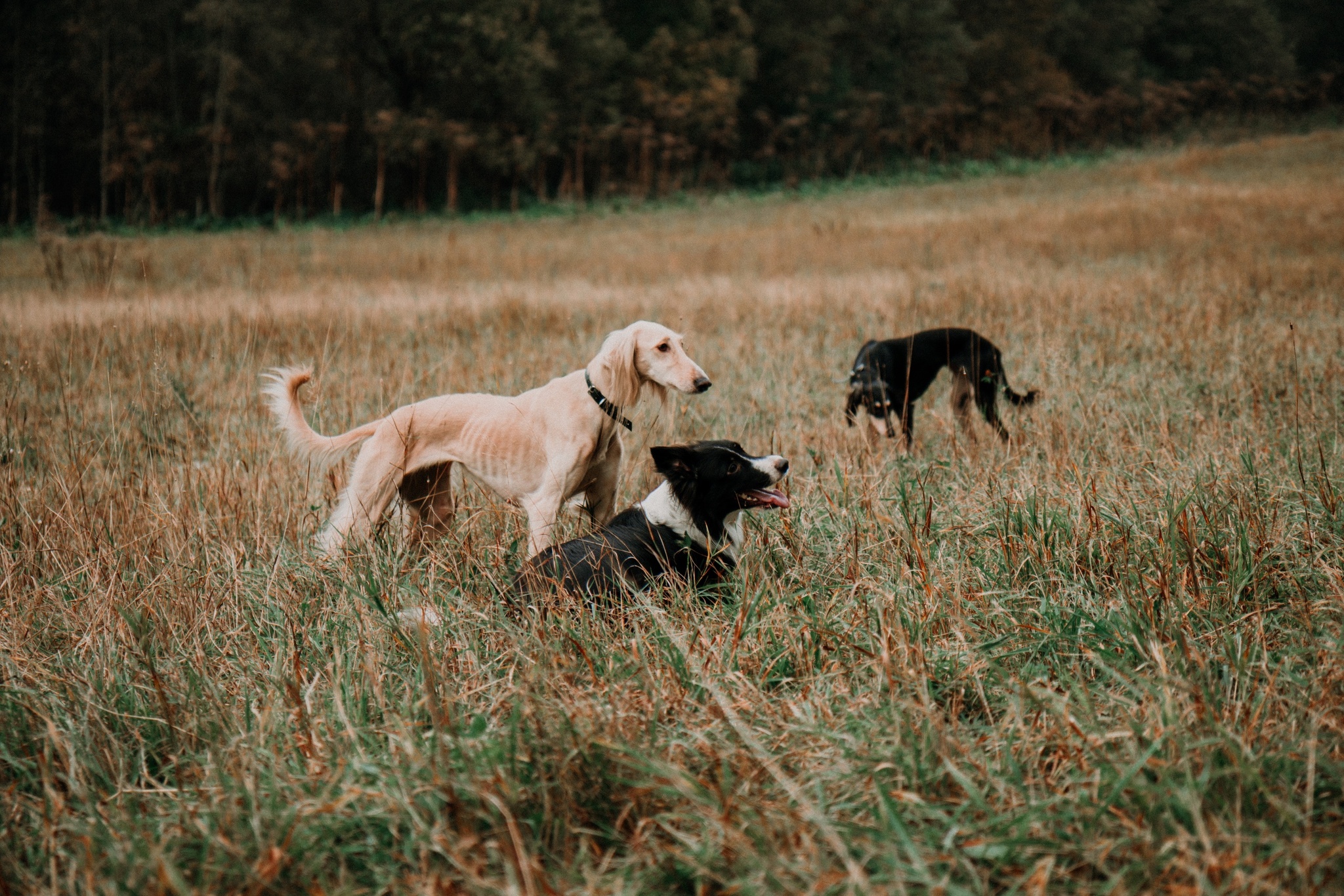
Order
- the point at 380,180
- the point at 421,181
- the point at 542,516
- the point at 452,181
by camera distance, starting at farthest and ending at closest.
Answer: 1. the point at 421,181
2. the point at 452,181
3. the point at 380,180
4. the point at 542,516

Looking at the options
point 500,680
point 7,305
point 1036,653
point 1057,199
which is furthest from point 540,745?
point 1057,199

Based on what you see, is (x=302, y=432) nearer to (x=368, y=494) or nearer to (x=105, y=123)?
(x=368, y=494)

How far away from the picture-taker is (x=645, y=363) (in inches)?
132

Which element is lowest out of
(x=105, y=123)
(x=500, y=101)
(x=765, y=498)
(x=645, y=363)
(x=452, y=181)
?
(x=765, y=498)

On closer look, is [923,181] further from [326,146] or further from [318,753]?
[318,753]

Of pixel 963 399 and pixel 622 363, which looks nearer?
pixel 622 363

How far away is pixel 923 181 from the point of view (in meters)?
30.1

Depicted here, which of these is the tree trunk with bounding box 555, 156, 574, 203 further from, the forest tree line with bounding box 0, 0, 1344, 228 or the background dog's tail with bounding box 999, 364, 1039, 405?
the background dog's tail with bounding box 999, 364, 1039, 405

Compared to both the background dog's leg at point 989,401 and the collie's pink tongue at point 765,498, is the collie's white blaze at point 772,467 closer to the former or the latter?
the collie's pink tongue at point 765,498

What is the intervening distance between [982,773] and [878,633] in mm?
648

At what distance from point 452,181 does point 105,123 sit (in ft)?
35.5

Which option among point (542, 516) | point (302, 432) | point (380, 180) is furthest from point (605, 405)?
point (380, 180)

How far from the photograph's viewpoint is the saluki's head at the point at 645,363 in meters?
3.30

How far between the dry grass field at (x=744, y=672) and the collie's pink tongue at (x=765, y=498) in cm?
19
